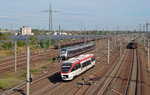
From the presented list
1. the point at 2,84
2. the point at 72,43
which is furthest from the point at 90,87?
the point at 72,43

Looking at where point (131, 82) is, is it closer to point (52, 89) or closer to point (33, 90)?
point (52, 89)

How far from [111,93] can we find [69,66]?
631 centimetres

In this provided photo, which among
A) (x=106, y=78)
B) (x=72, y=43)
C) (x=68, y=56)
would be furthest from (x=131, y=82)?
(x=72, y=43)

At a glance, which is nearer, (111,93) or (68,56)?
(111,93)

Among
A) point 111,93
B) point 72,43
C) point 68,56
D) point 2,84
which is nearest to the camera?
point 111,93

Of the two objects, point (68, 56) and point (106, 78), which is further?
point (68, 56)

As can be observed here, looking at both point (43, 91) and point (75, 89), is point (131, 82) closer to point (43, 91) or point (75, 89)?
point (75, 89)

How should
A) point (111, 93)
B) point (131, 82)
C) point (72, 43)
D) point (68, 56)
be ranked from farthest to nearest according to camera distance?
1. point (72, 43)
2. point (68, 56)
3. point (131, 82)
4. point (111, 93)

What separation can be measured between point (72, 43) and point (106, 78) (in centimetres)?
4504

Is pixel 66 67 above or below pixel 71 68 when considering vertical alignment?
above

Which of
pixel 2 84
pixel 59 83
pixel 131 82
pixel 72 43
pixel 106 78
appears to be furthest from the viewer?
pixel 72 43

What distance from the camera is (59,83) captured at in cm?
2444

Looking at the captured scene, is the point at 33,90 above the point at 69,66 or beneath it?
beneath

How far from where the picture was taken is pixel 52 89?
21.7 m
